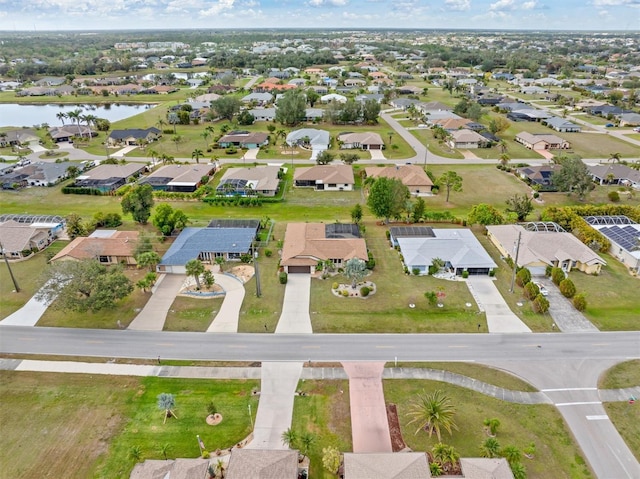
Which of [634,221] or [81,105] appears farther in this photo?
[81,105]

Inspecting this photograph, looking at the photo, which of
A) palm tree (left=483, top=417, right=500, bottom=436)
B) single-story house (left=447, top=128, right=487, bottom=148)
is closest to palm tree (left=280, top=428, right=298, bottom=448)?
palm tree (left=483, top=417, right=500, bottom=436)

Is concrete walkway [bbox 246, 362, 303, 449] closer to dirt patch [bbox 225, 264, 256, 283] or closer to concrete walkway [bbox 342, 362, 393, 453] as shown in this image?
concrete walkway [bbox 342, 362, 393, 453]

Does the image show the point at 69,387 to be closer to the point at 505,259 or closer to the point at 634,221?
the point at 505,259

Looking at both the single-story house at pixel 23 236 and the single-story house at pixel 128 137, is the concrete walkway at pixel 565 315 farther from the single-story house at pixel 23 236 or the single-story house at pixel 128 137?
the single-story house at pixel 128 137

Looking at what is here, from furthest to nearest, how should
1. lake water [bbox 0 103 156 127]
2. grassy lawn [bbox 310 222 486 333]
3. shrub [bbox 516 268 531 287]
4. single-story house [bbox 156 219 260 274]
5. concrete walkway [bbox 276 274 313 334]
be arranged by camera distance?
lake water [bbox 0 103 156 127] < single-story house [bbox 156 219 260 274] < shrub [bbox 516 268 531 287] < grassy lawn [bbox 310 222 486 333] < concrete walkway [bbox 276 274 313 334]

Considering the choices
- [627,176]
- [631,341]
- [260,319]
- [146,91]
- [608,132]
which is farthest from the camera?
[146,91]

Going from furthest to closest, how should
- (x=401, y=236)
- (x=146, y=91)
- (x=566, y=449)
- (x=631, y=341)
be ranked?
(x=146, y=91) < (x=401, y=236) < (x=631, y=341) < (x=566, y=449)

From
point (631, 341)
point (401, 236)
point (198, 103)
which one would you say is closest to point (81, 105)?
point (198, 103)
